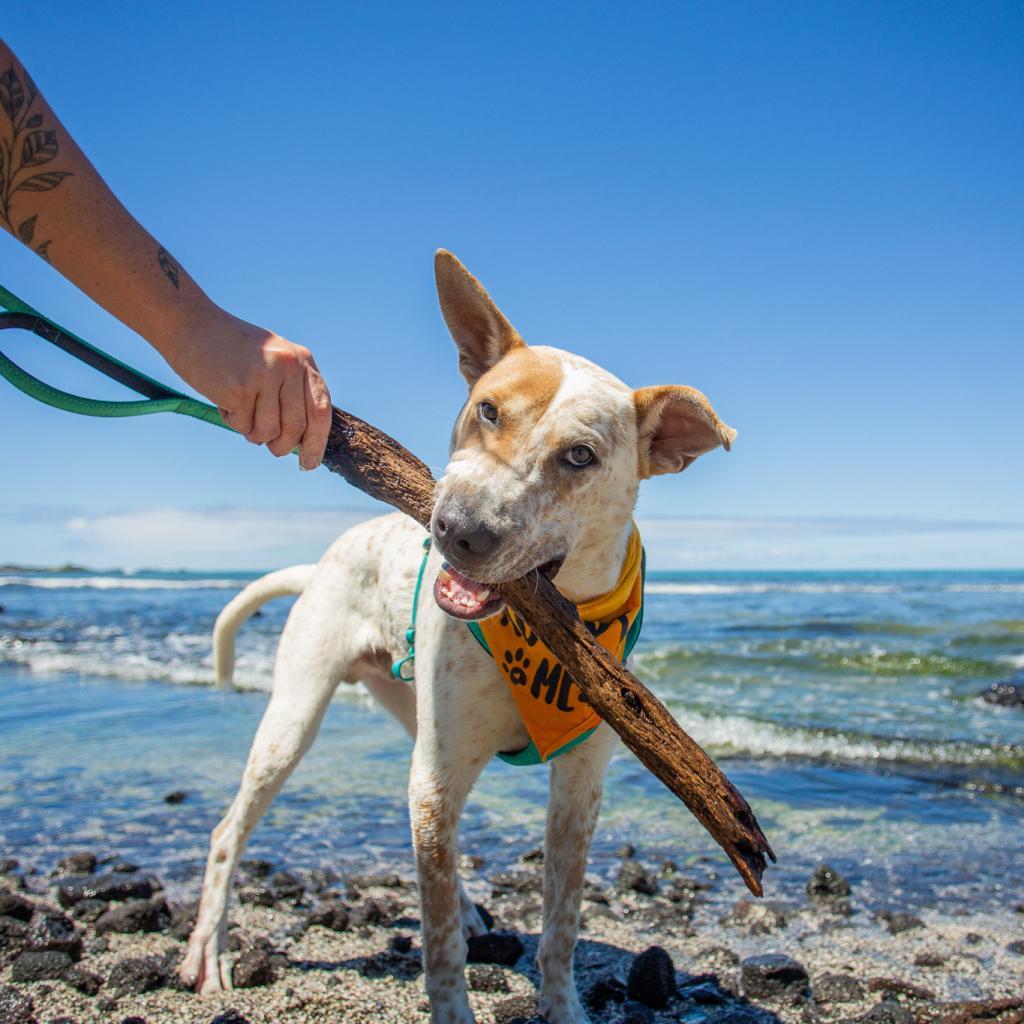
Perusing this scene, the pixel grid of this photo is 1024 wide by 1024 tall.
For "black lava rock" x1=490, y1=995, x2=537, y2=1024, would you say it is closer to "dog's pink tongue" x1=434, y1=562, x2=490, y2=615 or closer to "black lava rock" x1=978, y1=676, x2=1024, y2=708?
"dog's pink tongue" x1=434, y1=562, x2=490, y2=615

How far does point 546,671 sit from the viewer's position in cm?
279

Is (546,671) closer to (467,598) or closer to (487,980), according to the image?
(467,598)

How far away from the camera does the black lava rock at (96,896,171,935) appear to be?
3.72 meters

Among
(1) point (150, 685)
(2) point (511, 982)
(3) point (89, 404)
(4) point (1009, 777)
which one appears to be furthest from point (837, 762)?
(1) point (150, 685)

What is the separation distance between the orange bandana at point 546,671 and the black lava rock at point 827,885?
2196 mm

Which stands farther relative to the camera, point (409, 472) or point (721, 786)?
point (409, 472)

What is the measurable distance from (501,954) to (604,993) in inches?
20.0

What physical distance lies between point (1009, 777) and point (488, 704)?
576cm

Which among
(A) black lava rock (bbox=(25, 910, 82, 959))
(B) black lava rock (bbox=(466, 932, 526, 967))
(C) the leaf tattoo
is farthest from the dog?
(C) the leaf tattoo

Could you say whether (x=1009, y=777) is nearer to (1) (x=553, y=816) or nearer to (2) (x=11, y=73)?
(1) (x=553, y=816)

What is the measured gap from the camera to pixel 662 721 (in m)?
2.20

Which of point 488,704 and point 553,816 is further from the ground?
point 488,704

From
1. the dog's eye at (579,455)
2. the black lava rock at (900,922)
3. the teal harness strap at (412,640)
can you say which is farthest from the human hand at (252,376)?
the black lava rock at (900,922)

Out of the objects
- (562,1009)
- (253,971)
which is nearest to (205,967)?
(253,971)
